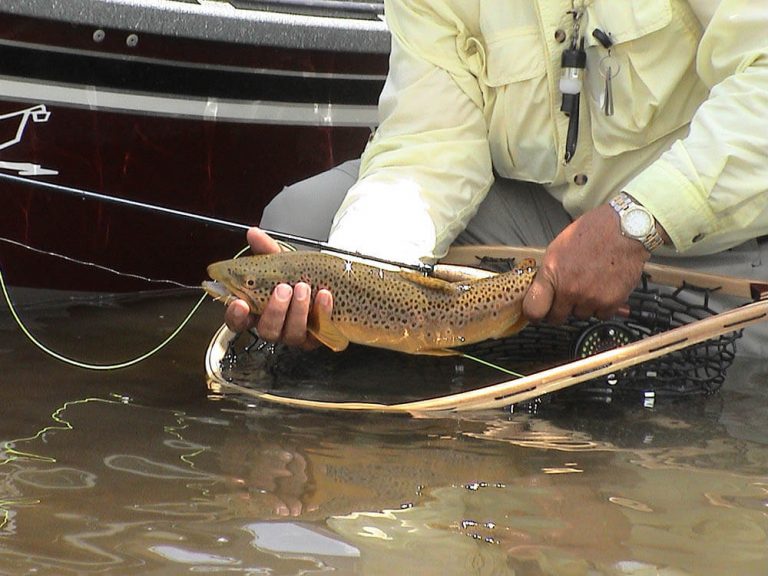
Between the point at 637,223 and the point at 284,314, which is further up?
the point at 637,223

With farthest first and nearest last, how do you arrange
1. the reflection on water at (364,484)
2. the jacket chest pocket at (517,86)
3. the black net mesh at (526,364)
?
the jacket chest pocket at (517,86), the black net mesh at (526,364), the reflection on water at (364,484)

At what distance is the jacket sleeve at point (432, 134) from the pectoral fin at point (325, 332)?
0.45 meters

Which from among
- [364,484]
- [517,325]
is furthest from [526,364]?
[364,484]

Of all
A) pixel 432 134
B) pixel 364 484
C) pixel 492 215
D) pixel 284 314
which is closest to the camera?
pixel 364 484

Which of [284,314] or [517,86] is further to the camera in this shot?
[517,86]

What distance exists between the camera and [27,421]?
2539 mm

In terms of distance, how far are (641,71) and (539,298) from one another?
0.68 m

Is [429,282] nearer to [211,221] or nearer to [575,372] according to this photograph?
[575,372]

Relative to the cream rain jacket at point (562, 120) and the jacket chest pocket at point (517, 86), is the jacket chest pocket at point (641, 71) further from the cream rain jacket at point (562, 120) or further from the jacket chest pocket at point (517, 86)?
the jacket chest pocket at point (517, 86)

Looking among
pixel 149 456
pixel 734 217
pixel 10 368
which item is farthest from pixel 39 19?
pixel 734 217

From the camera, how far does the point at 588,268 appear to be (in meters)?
2.60

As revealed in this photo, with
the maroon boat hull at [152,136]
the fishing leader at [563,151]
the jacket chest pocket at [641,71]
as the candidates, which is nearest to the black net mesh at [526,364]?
the fishing leader at [563,151]

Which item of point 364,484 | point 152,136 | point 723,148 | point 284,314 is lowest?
point 364,484

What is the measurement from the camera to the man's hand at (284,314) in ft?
8.47
